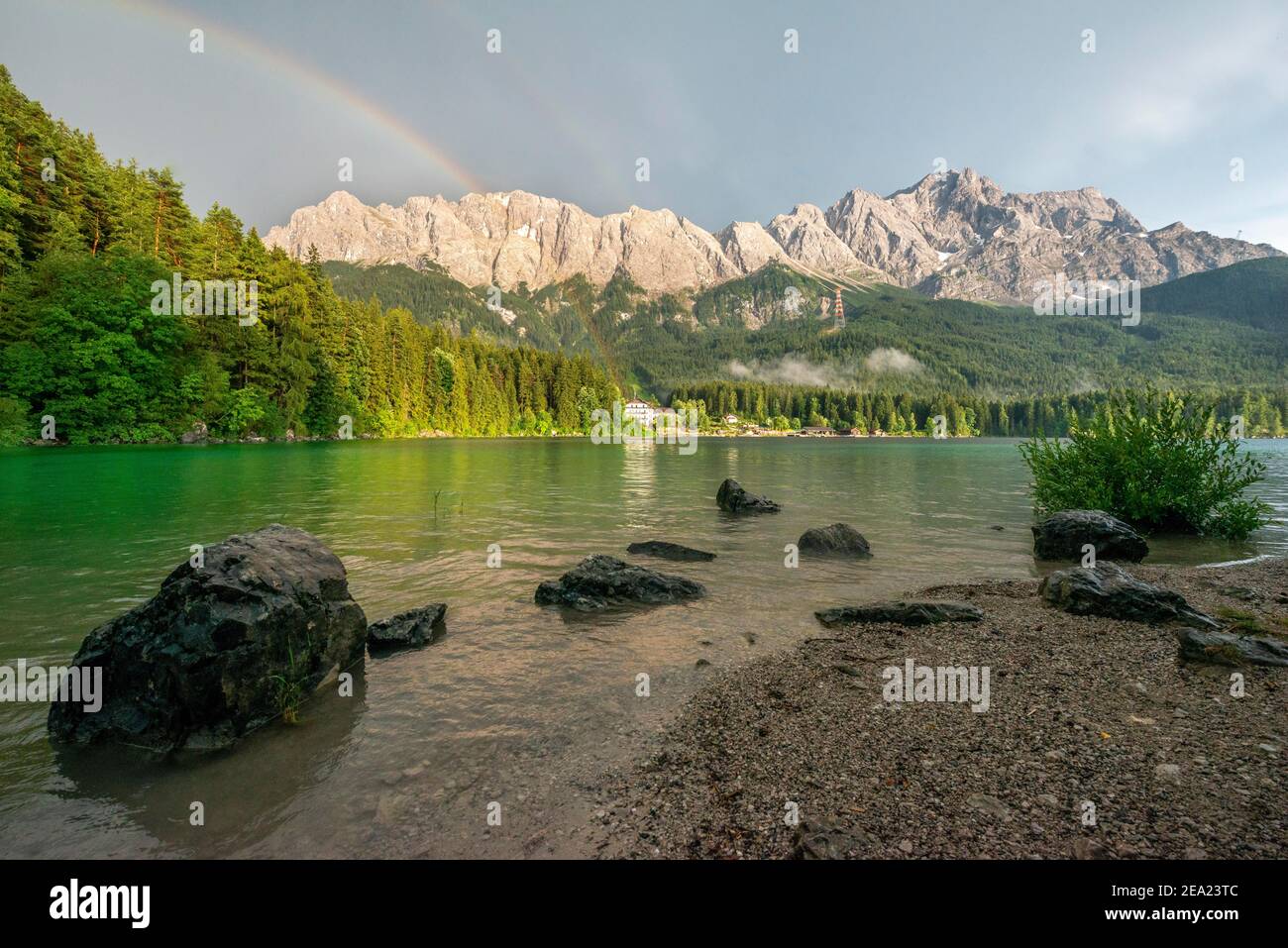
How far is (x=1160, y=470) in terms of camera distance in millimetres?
21469

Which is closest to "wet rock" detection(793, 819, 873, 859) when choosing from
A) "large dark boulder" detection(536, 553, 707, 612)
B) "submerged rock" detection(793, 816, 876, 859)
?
"submerged rock" detection(793, 816, 876, 859)

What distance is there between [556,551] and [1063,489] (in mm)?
22316

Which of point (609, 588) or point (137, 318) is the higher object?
point (137, 318)

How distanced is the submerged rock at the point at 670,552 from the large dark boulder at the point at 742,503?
1149cm

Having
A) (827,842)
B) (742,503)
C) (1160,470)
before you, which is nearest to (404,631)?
(827,842)

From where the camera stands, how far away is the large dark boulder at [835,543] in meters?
19.8

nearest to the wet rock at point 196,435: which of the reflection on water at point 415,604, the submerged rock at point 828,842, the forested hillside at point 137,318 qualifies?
the forested hillside at point 137,318

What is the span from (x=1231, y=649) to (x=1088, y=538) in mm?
12693

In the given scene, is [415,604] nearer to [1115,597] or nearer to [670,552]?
[670,552]

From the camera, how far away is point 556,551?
20156 millimetres

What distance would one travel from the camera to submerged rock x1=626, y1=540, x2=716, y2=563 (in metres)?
19.3
